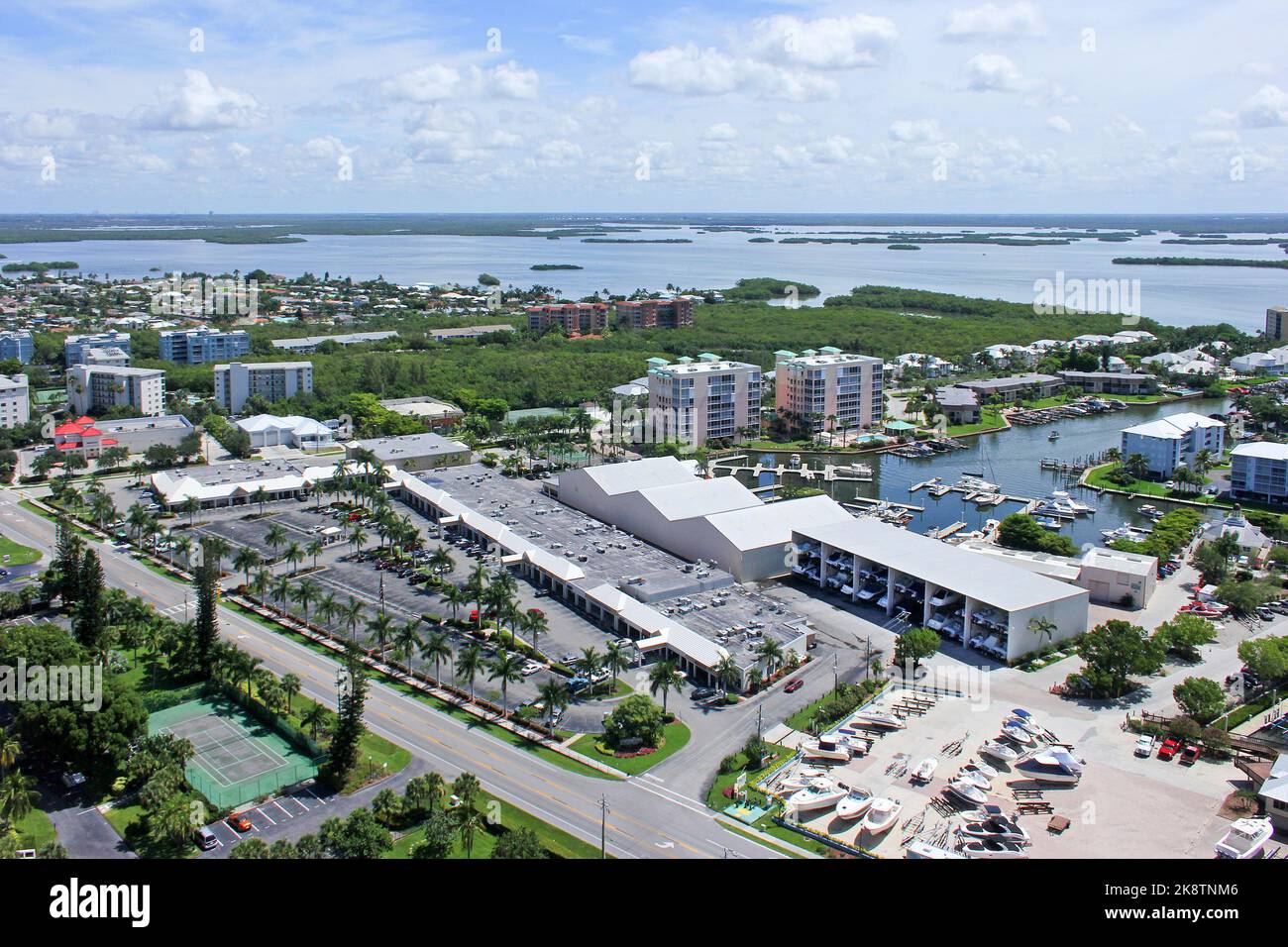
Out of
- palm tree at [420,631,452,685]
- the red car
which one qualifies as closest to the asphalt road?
palm tree at [420,631,452,685]

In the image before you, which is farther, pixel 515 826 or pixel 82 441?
pixel 82 441

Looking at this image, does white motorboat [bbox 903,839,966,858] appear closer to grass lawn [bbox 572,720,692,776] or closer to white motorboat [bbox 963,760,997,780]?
white motorboat [bbox 963,760,997,780]

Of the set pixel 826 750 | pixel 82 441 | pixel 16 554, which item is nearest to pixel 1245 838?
pixel 826 750

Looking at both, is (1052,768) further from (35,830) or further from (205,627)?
(205,627)

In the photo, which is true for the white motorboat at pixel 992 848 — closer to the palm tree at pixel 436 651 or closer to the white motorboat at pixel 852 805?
the white motorboat at pixel 852 805

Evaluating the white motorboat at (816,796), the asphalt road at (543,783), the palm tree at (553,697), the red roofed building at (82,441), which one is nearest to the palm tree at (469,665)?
the asphalt road at (543,783)
